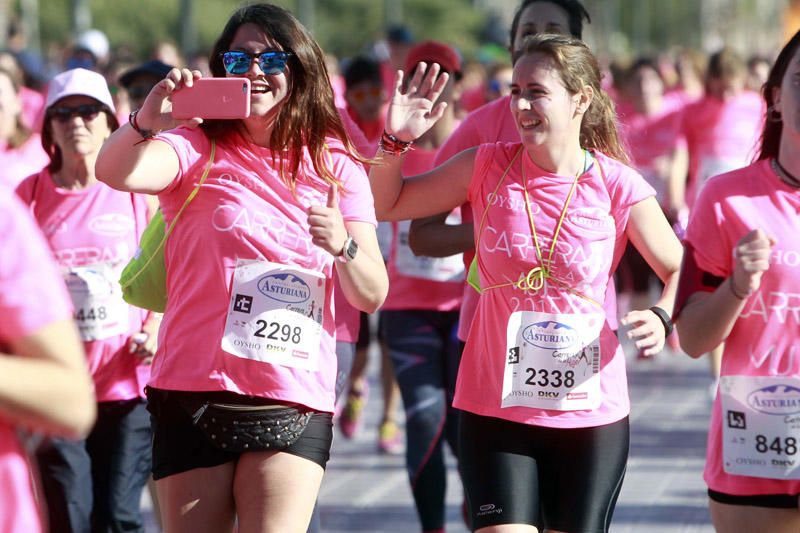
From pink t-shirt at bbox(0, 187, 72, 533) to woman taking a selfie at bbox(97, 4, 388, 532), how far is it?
3.97 feet

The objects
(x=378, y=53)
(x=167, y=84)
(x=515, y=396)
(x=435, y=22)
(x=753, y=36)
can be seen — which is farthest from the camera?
(x=753, y=36)

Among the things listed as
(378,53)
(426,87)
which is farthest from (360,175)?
(378,53)

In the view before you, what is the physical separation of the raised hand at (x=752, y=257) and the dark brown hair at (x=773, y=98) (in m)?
0.47

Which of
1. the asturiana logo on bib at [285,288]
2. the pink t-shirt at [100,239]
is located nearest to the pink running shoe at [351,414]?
the pink t-shirt at [100,239]

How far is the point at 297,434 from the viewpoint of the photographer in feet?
13.1

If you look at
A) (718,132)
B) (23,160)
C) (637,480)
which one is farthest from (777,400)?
(718,132)

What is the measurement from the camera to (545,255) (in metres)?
4.24

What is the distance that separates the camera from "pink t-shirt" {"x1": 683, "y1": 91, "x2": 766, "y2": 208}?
11.8 meters

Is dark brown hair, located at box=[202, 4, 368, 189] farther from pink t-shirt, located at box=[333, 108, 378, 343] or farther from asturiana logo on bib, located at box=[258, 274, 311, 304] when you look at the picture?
pink t-shirt, located at box=[333, 108, 378, 343]

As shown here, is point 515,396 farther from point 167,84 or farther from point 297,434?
point 167,84

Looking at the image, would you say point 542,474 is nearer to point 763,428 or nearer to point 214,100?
point 763,428

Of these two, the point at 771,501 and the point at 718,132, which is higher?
the point at 718,132

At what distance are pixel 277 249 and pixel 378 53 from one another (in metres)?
12.9

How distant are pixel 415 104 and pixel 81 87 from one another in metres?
1.75
